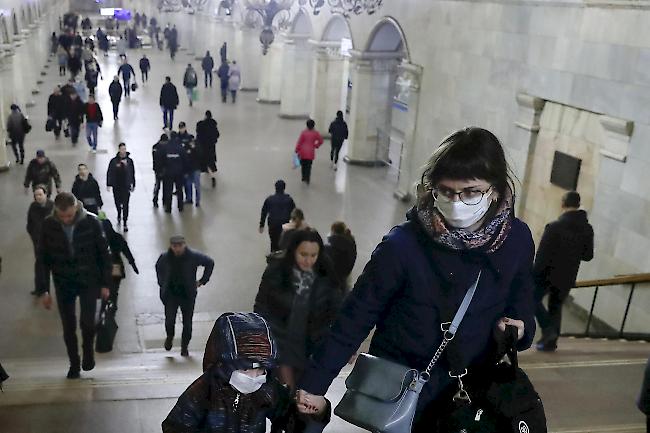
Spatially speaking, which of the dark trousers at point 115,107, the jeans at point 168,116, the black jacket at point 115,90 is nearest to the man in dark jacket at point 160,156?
the jeans at point 168,116

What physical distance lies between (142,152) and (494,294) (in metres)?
15.1

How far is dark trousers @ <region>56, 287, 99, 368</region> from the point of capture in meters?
5.39

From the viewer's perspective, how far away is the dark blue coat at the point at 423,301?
6.61ft

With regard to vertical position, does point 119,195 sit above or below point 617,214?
below

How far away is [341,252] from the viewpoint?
631 cm

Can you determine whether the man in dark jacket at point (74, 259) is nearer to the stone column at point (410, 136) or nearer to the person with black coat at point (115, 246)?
the person with black coat at point (115, 246)

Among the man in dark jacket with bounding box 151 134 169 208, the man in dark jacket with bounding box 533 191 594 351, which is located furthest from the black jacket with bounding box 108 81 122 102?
the man in dark jacket with bounding box 533 191 594 351

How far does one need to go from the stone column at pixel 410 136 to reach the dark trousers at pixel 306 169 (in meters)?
1.90

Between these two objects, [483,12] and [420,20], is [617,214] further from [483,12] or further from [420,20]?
[420,20]

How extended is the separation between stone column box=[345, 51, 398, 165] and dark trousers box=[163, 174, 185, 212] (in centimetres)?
573

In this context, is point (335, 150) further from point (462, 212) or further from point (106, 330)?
point (462, 212)

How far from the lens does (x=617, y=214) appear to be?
26.1 feet

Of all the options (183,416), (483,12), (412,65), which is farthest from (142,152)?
(183,416)

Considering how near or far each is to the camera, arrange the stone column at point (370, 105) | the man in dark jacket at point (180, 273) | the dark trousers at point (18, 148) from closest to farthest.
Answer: the man in dark jacket at point (180, 273) → the dark trousers at point (18, 148) → the stone column at point (370, 105)
